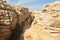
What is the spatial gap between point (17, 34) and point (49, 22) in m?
19.8

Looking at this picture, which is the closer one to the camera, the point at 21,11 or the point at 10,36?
the point at 10,36

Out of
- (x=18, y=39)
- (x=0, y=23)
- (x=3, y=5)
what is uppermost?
(x=3, y=5)

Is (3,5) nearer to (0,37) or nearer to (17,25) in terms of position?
(17,25)

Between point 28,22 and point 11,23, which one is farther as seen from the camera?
point 28,22

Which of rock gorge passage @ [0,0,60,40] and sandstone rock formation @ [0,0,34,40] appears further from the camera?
sandstone rock formation @ [0,0,34,40]

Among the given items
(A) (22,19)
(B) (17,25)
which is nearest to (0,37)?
(B) (17,25)

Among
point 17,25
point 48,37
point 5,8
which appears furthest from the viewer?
point 17,25

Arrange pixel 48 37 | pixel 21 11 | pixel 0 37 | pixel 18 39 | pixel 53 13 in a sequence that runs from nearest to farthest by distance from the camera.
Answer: pixel 48 37 → pixel 53 13 → pixel 0 37 → pixel 18 39 → pixel 21 11

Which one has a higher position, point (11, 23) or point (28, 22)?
point (11, 23)

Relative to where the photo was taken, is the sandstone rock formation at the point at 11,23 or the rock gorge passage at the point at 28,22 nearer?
the rock gorge passage at the point at 28,22

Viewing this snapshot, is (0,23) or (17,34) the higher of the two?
(0,23)

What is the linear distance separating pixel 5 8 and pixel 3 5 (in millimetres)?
888

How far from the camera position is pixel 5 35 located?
27.2m

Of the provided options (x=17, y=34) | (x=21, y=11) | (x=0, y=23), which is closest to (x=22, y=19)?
(x=21, y=11)
